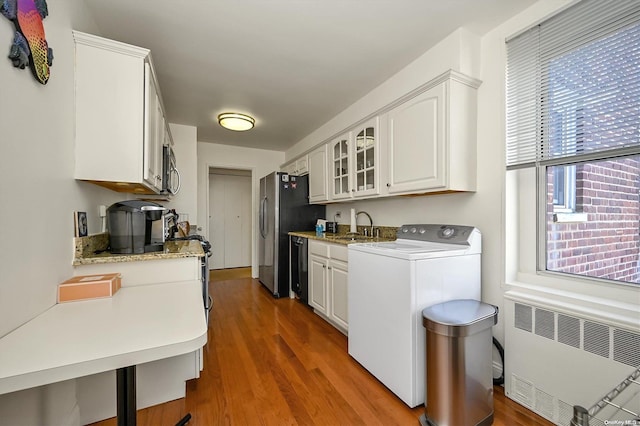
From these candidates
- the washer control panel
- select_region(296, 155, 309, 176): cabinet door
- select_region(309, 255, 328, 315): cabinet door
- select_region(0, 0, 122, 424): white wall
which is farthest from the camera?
select_region(296, 155, 309, 176): cabinet door

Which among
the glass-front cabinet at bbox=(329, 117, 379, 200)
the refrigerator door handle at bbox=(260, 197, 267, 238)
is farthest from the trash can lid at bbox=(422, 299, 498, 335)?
the refrigerator door handle at bbox=(260, 197, 267, 238)

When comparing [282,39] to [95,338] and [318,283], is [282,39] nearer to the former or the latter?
[95,338]

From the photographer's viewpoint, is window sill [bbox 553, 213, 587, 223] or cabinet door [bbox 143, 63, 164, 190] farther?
cabinet door [bbox 143, 63, 164, 190]

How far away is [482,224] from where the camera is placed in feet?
6.26

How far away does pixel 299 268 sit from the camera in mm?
3486

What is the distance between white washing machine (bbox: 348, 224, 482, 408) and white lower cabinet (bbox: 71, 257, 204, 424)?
114cm

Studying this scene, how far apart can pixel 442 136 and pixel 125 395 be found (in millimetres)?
2171

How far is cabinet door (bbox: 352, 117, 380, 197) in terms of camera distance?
2.50 metres

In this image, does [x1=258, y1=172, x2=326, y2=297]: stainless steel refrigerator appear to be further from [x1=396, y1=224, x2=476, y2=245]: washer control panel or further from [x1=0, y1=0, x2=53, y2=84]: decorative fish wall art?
[x1=0, y1=0, x2=53, y2=84]: decorative fish wall art

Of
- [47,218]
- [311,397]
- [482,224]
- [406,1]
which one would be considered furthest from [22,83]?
[482,224]

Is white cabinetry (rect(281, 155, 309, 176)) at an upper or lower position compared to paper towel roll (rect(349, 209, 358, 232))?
upper

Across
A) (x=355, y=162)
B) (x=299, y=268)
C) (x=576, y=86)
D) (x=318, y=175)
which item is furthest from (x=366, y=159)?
(x=299, y=268)

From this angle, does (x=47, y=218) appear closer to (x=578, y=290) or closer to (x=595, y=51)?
(x=578, y=290)

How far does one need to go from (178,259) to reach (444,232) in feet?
6.07
